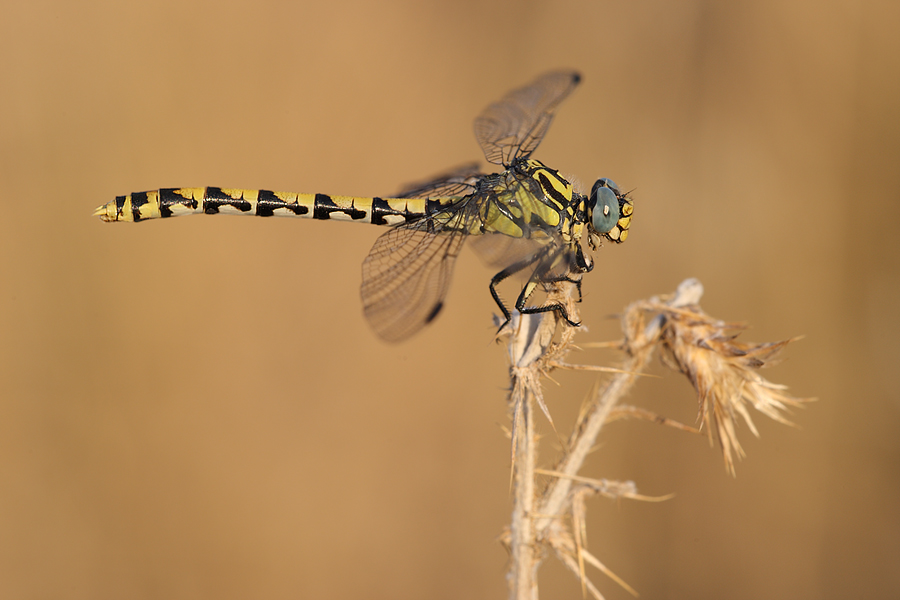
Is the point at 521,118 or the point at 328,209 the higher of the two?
the point at 521,118

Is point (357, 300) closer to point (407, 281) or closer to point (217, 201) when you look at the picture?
point (217, 201)

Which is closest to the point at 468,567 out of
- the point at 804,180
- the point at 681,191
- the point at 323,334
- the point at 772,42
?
the point at 323,334

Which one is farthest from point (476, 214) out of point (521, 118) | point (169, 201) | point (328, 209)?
point (169, 201)

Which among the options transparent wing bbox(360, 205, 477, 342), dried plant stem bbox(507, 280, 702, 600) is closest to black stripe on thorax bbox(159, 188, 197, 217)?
transparent wing bbox(360, 205, 477, 342)

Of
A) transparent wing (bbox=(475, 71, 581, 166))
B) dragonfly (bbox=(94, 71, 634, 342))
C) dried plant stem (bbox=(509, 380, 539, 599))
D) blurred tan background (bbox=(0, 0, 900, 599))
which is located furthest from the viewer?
blurred tan background (bbox=(0, 0, 900, 599))

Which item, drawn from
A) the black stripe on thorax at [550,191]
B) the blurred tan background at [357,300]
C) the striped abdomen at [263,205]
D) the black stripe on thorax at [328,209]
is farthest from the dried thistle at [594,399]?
the blurred tan background at [357,300]

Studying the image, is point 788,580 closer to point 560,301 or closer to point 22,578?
point 560,301

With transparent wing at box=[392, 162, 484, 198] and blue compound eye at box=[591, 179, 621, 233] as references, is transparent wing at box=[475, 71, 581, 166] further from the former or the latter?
blue compound eye at box=[591, 179, 621, 233]
